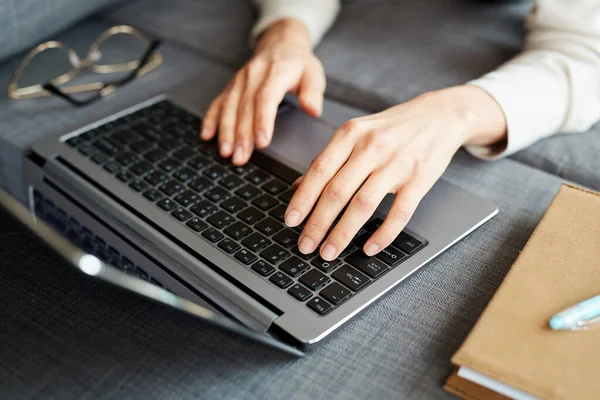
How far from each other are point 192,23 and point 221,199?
19.4 inches

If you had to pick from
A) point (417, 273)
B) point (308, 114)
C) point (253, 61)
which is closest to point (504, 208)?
point (417, 273)

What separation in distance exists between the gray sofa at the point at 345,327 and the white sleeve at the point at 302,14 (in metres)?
0.06

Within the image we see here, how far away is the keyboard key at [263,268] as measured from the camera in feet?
1.72

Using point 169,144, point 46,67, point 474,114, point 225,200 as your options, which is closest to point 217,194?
point 225,200

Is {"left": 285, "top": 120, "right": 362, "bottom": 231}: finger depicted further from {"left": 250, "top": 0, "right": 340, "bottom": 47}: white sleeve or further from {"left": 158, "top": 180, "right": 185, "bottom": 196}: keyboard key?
{"left": 250, "top": 0, "right": 340, "bottom": 47}: white sleeve

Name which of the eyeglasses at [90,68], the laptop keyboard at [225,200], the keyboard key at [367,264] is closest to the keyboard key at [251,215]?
the laptop keyboard at [225,200]

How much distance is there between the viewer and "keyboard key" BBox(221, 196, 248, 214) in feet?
1.98

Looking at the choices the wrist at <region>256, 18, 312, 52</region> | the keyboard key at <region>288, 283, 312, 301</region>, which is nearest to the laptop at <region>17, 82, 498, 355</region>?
the keyboard key at <region>288, 283, 312, 301</region>

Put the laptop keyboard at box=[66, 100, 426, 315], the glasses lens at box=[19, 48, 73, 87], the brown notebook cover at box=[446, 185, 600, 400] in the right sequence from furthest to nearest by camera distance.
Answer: the glasses lens at box=[19, 48, 73, 87]
the laptop keyboard at box=[66, 100, 426, 315]
the brown notebook cover at box=[446, 185, 600, 400]

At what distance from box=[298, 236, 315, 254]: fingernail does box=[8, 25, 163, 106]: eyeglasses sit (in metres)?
0.41

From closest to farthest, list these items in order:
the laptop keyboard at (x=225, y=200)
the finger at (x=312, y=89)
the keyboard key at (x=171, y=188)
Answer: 1. the laptop keyboard at (x=225, y=200)
2. the keyboard key at (x=171, y=188)
3. the finger at (x=312, y=89)

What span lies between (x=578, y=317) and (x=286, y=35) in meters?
0.56

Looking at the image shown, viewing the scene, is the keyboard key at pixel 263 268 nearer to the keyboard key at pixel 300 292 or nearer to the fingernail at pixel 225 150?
the keyboard key at pixel 300 292

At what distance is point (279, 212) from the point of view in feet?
1.98
